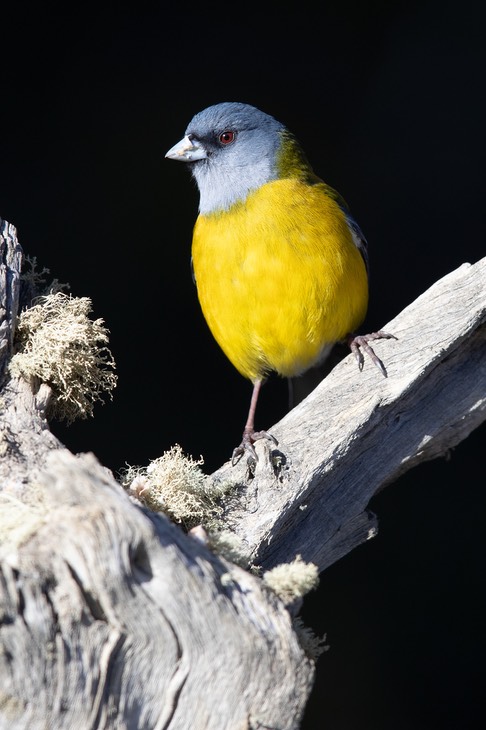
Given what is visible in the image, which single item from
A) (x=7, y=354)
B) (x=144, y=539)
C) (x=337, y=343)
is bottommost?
(x=337, y=343)

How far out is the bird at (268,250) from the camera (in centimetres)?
370

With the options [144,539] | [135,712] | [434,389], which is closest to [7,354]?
[144,539]

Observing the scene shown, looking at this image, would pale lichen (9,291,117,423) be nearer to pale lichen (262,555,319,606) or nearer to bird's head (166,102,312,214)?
pale lichen (262,555,319,606)

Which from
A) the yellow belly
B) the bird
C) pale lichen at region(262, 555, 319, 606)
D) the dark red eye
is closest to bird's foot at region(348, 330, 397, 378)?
the bird

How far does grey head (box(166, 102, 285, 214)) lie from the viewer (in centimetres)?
400

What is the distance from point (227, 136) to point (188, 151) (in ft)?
0.62

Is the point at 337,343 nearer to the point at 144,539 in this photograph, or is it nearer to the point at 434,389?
the point at 434,389

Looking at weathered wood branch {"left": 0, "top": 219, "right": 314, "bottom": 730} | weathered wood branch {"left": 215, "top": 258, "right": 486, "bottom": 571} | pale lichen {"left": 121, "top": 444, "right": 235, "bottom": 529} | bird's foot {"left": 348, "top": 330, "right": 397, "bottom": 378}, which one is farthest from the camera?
bird's foot {"left": 348, "top": 330, "right": 397, "bottom": 378}

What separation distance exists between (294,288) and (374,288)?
1990 millimetres

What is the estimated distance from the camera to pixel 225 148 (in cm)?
407

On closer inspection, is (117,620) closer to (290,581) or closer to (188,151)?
(290,581)

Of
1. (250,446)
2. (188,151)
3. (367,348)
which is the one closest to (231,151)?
(188,151)

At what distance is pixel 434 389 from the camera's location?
3.40m

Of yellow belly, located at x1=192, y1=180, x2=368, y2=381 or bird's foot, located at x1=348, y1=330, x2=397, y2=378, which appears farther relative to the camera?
yellow belly, located at x1=192, y1=180, x2=368, y2=381
